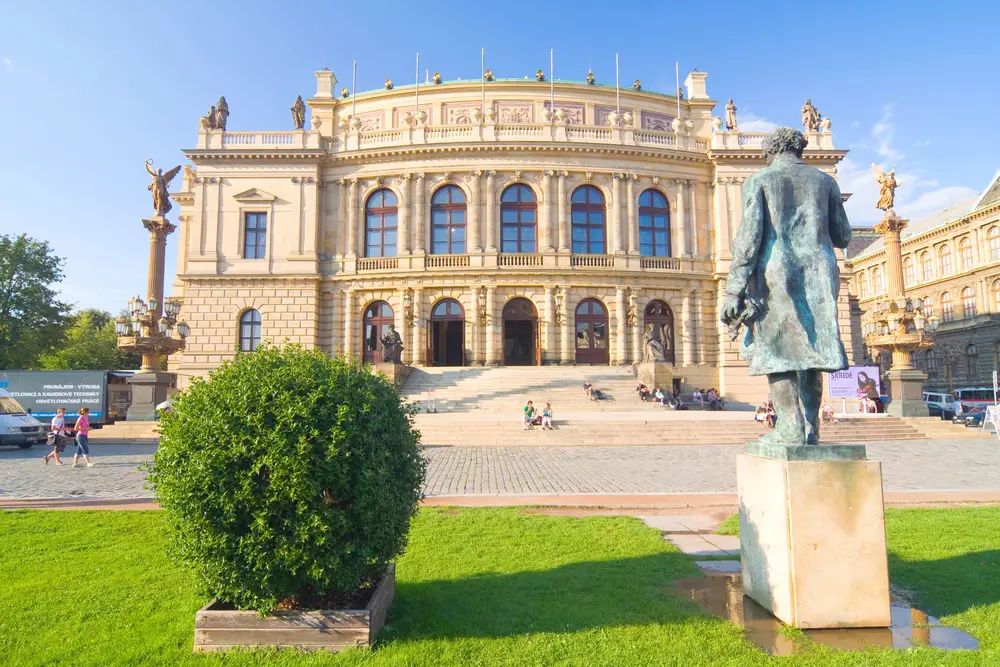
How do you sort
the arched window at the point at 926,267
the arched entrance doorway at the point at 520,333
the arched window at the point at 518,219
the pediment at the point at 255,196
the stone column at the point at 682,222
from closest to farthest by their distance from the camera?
the arched entrance doorway at the point at 520,333 → the arched window at the point at 518,219 → the pediment at the point at 255,196 → the stone column at the point at 682,222 → the arched window at the point at 926,267

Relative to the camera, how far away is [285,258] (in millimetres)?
36781

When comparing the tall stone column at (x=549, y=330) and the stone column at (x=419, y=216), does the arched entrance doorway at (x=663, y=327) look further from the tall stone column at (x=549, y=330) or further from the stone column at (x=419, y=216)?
the stone column at (x=419, y=216)

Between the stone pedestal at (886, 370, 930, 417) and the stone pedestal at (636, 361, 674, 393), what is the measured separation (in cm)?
963

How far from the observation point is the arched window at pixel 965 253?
5115 centimetres

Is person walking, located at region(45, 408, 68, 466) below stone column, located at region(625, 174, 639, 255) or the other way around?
below

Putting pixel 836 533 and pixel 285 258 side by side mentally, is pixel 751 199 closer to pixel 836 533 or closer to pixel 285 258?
pixel 836 533

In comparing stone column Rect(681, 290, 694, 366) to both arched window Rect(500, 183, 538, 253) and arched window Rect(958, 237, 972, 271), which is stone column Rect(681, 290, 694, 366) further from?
arched window Rect(958, 237, 972, 271)

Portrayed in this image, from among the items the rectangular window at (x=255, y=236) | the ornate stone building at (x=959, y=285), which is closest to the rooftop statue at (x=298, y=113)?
the rectangular window at (x=255, y=236)

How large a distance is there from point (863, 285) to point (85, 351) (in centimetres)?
7577

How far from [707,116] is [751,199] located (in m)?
41.4

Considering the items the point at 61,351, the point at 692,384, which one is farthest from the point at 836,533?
the point at 61,351

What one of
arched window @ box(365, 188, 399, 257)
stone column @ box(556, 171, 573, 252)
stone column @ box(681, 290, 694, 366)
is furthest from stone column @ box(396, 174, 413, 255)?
stone column @ box(681, 290, 694, 366)

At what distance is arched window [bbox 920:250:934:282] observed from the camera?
184 feet

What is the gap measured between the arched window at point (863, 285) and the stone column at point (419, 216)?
166 feet
